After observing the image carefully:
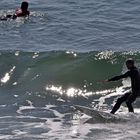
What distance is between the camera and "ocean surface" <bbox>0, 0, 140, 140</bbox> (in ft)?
56.7

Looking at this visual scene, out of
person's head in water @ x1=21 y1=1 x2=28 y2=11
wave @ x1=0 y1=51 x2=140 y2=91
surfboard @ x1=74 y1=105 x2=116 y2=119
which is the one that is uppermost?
person's head in water @ x1=21 y1=1 x2=28 y2=11

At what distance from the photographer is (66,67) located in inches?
968

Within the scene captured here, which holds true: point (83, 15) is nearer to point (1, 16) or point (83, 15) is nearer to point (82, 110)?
point (1, 16)

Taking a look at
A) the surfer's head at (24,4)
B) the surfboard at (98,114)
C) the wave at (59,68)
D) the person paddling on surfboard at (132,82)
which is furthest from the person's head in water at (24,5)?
the person paddling on surfboard at (132,82)

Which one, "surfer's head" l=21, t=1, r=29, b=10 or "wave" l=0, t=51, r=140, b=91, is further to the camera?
"surfer's head" l=21, t=1, r=29, b=10

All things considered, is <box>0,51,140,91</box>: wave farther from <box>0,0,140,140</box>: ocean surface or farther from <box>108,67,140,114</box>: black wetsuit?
<box>108,67,140,114</box>: black wetsuit

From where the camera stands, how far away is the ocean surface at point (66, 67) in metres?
17.3

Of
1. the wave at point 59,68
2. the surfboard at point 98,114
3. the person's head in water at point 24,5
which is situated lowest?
the surfboard at point 98,114

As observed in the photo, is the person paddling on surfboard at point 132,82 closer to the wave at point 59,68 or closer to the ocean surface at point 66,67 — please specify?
the ocean surface at point 66,67

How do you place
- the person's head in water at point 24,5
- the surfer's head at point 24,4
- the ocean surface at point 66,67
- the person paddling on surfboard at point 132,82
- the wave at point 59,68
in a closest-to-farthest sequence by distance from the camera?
1. the ocean surface at point 66,67
2. the person paddling on surfboard at point 132,82
3. the wave at point 59,68
4. the surfer's head at point 24,4
5. the person's head in water at point 24,5

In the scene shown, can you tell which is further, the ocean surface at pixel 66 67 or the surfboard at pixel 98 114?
the surfboard at pixel 98 114

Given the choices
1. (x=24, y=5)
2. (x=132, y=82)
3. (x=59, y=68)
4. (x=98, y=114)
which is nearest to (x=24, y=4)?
(x=24, y=5)

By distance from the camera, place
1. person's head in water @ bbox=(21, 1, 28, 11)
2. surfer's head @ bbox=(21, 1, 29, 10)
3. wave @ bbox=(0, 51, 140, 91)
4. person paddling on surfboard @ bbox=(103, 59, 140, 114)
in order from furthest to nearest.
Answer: person's head in water @ bbox=(21, 1, 28, 11)
surfer's head @ bbox=(21, 1, 29, 10)
wave @ bbox=(0, 51, 140, 91)
person paddling on surfboard @ bbox=(103, 59, 140, 114)

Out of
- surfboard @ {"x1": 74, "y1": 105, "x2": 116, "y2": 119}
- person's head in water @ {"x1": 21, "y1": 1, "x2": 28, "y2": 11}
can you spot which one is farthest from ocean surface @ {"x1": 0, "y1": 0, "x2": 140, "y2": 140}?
person's head in water @ {"x1": 21, "y1": 1, "x2": 28, "y2": 11}
